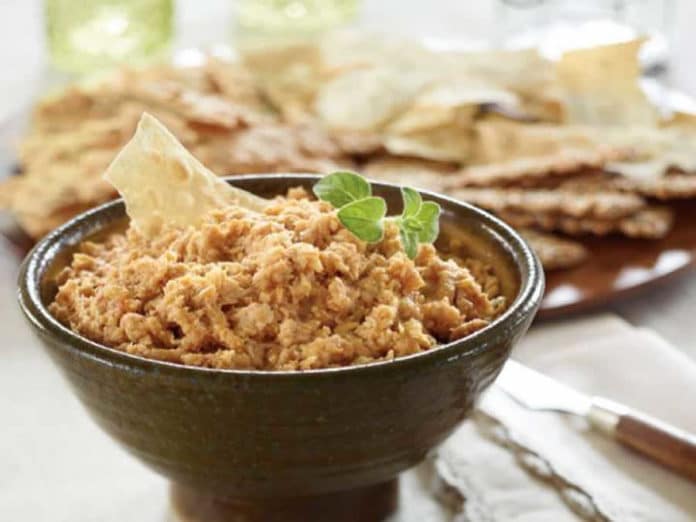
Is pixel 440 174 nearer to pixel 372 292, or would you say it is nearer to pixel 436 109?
pixel 436 109

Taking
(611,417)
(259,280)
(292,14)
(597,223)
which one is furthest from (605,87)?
(259,280)

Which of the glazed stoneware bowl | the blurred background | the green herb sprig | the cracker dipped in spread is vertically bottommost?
the blurred background

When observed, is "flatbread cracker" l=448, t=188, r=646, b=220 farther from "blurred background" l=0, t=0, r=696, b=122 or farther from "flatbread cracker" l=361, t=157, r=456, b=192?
"blurred background" l=0, t=0, r=696, b=122

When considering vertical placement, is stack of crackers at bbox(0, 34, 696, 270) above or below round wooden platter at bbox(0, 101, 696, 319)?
above

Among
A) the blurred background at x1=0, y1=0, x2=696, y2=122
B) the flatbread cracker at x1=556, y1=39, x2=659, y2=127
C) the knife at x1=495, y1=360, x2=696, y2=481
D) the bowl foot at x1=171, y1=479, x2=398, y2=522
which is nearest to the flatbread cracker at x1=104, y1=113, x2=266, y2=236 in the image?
the bowl foot at x1=171, y1=479, x2=398, y2=522

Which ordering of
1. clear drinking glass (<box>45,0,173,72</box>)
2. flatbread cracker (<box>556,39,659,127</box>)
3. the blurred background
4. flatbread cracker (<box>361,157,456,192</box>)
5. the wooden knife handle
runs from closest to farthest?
1. the wooden knife handle
2. flatbread cracker (<box>361,157,456,192</box>)
3. flatbread cracker (<box>556,39,659,127</box>)
4. clear drinking glass (<box>45,0,173,72</box>)
5. the blurred background

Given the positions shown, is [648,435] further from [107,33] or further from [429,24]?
[429,24]
